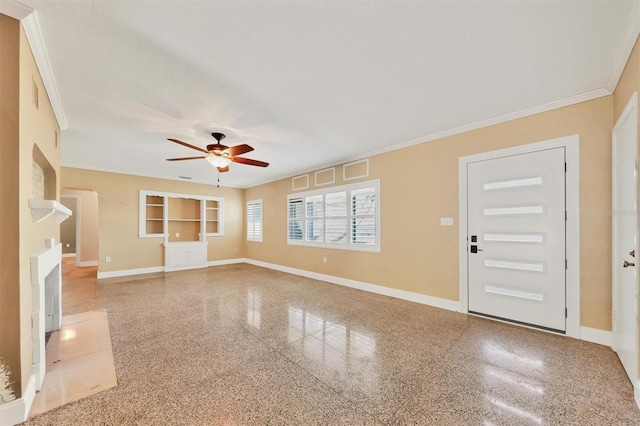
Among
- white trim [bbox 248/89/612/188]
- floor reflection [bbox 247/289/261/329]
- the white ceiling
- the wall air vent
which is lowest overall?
floor reflection [bbox 247/289/261/329]

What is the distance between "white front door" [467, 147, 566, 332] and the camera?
2.99 metres

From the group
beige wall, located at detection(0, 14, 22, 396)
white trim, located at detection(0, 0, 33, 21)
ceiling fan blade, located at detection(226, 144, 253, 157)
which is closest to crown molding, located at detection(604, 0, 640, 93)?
ceiling fan blade, located at detection(226, 144, 253, 157)

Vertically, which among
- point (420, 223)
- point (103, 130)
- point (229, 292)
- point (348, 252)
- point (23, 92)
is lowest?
point (229, 292)

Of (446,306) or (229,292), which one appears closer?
(446,306)

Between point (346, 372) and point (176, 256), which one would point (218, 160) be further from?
point (176, 256)

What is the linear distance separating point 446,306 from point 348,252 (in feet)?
6.86

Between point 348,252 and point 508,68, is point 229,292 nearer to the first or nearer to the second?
point 348,252

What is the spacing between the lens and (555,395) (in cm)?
194

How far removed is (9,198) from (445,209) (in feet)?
14.7

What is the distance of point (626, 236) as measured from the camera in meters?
2.30

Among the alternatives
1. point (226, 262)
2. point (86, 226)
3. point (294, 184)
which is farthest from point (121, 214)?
point (294, 184)

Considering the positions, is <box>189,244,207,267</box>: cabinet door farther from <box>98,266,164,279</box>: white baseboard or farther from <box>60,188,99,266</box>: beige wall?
<box>60,188,99,266</box>: beige wall

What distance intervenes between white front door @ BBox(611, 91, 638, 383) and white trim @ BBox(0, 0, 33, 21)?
4361mm

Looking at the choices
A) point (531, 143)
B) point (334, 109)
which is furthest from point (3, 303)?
point (531, 143)
